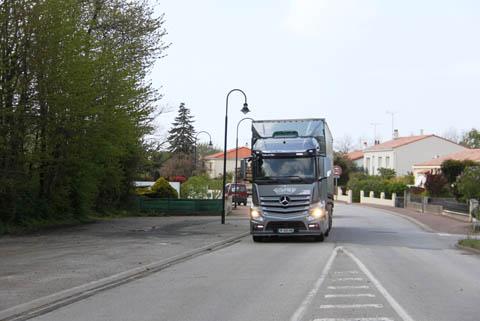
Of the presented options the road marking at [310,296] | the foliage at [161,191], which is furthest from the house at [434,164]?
the road marking at [310,296]

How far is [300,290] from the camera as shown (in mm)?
11828

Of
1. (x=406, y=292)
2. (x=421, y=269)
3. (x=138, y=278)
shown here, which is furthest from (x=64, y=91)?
(x=406, y=292)

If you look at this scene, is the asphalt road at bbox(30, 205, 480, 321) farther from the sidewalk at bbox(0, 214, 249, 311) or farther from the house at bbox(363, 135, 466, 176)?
the house at bbox(363, 135, 466, 176)

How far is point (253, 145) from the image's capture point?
23594 millimetres

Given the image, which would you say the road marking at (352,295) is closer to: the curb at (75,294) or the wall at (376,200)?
the curb at (75,294)

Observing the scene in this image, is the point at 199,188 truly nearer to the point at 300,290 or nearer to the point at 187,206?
the point at 187,206

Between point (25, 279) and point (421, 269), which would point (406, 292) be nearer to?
point (421, 269)

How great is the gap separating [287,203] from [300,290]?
10.7 m

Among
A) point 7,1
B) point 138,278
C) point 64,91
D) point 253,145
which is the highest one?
point 7,1

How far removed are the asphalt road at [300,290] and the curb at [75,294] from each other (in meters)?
0.24

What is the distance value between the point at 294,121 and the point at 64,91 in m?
8.85

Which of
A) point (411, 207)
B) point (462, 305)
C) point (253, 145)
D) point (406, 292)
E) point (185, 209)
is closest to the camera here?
point (462, 305)

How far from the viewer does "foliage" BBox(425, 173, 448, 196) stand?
182ft

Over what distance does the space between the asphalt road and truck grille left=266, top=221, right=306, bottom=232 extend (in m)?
2.92
